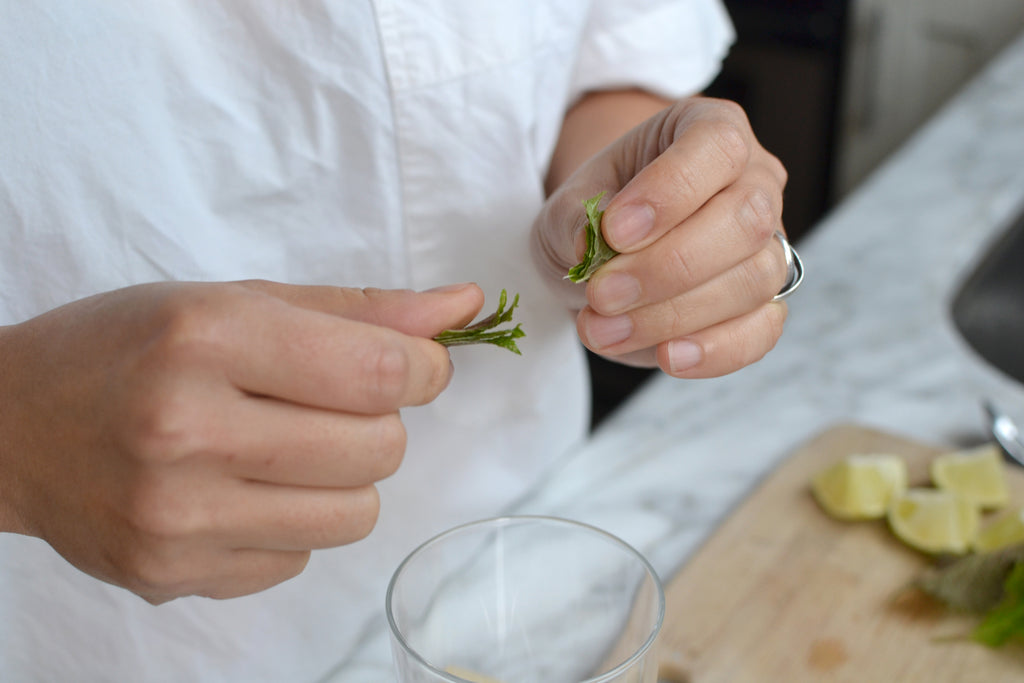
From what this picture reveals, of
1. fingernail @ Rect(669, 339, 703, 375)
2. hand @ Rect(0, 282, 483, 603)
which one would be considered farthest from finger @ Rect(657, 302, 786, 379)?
hand @ Rect(0, 282, 483, 603)

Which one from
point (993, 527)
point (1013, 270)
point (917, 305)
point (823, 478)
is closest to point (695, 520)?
point (823, 478)

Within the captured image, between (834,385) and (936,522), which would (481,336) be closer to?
(936,522)

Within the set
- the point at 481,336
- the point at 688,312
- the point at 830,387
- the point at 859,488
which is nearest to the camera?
the point at 481,336

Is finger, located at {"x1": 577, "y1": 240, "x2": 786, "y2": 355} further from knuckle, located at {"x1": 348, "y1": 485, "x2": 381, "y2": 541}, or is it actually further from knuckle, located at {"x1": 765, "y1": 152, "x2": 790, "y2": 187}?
knuckle, located at {"x1": 348, "y1": 485, "x2": 381, "y2": 541}

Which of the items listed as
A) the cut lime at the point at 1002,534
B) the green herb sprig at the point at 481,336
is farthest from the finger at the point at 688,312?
the cut lime at the point at 1002,534

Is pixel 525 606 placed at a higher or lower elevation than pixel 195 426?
lower

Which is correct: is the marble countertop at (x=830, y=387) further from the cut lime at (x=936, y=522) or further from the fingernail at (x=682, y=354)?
the fingernail at (x=682, y=354)

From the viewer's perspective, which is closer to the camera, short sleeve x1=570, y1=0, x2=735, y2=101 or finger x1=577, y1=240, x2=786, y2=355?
finger x1=577, y1=240, x2=786, y2=355

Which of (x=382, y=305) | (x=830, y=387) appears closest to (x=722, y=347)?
(x=382, y=305)
